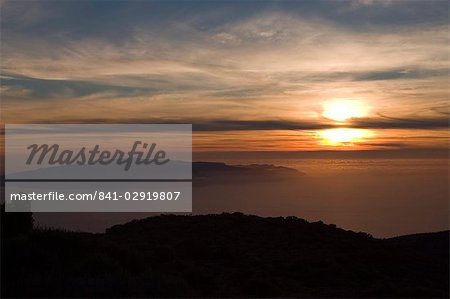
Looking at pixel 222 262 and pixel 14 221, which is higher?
pixel 14 221

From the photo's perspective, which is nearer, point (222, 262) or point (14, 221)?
point (14, 221)

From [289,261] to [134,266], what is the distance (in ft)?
32.7

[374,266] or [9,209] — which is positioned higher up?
[9,209]

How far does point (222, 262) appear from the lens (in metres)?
26.8

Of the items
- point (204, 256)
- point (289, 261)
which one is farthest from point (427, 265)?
point (204, 256)

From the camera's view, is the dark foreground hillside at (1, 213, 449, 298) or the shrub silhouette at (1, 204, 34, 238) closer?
the dark foreground hillside at (1, 213, 449, 298)

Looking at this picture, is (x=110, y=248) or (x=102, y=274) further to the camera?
(x=110, y=248)

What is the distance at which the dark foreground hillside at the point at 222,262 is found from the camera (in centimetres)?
1653

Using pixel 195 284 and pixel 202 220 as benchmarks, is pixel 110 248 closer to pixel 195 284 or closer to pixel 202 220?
pixel 195 284

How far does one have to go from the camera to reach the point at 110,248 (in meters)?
20.7

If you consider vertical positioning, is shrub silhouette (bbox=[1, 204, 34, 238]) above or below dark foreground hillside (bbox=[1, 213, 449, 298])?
above

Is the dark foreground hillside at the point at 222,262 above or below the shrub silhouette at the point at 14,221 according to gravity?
below

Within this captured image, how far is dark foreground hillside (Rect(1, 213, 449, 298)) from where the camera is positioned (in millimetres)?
16531

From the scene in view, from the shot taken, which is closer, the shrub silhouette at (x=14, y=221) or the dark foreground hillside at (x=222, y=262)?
the dark foreground hillside at (x=222, y=262)
